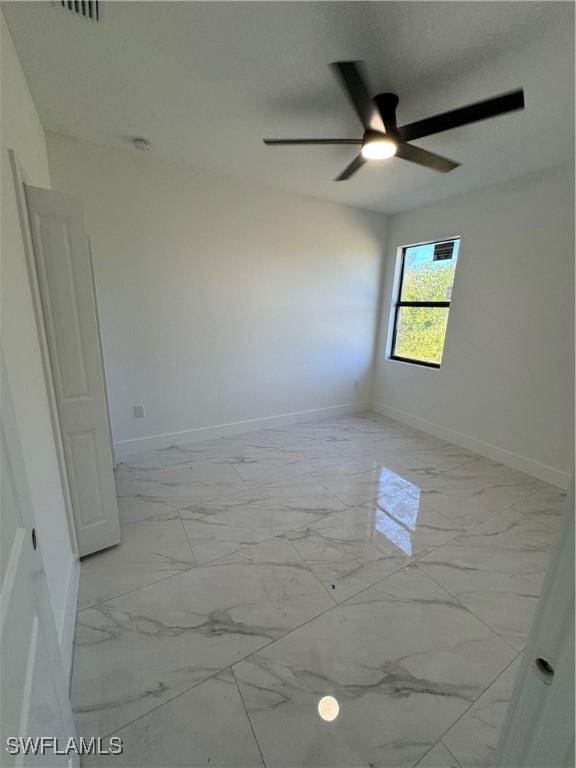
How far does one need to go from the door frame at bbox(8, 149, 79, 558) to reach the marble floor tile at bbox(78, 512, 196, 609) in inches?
6.7

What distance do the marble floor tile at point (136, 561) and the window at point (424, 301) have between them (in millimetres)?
3338

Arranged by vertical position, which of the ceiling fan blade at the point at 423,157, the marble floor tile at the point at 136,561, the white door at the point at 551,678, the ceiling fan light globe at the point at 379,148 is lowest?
the marble floor tile at the point at 136,561

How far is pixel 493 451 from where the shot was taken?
3.35 metres

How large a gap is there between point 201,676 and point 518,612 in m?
1.56

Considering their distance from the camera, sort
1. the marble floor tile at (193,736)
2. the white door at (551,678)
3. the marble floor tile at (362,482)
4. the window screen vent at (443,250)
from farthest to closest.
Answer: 1. the window screen vent at (443,250)
2. the marble floor tile at (362,482)
3. the marble floor tile at (193,736)
4. the white door at (551,678)

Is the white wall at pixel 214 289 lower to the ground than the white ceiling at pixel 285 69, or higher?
lower

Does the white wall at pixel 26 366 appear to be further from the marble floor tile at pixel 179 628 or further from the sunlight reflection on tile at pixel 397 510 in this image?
the sunlight reflection on tile at pixel 397 510

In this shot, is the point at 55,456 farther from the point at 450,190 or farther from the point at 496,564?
the point at 450,190

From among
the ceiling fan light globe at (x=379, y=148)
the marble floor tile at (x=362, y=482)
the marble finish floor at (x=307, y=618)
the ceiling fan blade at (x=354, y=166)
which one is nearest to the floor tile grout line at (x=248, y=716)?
the marble finish floor at (x=307, y=618)

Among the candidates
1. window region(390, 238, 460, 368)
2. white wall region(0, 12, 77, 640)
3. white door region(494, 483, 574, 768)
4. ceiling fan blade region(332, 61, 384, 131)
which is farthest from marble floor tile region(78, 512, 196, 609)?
window region(390, 238, 460, 368)

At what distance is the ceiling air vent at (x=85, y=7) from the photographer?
1.38m

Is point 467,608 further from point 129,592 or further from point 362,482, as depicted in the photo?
point 129,592

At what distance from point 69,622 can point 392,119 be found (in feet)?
10.1

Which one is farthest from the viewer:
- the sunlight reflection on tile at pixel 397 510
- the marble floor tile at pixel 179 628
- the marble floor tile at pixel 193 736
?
the sunlight reflection on tile at pixel 397 510
